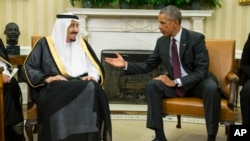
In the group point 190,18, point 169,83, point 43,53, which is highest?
point 190,18

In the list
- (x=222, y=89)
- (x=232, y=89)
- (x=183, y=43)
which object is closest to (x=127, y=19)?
(x=183, y=43)

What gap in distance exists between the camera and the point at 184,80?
338 cm

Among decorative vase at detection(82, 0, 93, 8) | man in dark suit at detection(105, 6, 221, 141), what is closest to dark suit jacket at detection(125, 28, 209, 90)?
man in dark suit at detection(105, 6, 221, 141)

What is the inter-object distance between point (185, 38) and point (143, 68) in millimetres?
487

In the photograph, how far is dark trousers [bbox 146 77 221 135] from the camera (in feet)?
10.4

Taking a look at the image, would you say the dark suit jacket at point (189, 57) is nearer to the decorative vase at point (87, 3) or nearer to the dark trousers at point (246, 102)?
the dark trousers at point (246, 102)

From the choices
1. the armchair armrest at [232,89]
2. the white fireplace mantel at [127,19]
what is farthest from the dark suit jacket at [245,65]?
the white fireplace mantel at [127,19]

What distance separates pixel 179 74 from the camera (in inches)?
138

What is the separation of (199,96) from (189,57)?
36cm

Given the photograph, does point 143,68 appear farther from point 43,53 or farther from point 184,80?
point 43,53

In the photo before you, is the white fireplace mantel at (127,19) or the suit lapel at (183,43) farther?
the white fireplace mantel at (127,19)

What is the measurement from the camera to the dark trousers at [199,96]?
3.17 meters

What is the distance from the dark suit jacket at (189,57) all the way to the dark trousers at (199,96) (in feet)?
0.31

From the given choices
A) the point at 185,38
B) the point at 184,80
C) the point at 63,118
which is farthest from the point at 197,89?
the point at 63,118
